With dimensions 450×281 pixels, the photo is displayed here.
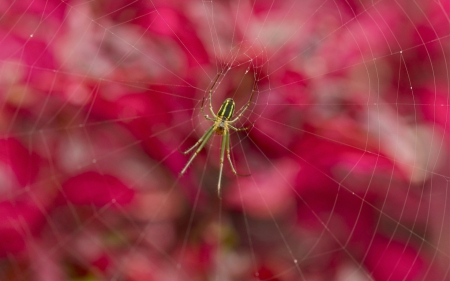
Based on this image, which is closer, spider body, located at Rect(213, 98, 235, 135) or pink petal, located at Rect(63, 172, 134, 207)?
pink petal, located at Rect(63, 172, 134, 207)

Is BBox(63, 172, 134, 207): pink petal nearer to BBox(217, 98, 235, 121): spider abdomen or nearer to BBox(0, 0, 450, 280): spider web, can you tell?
BBox(0, 0, 450, 280): spider web

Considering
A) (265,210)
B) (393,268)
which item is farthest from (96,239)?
(393,268)

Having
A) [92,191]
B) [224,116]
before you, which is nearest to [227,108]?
[224,116]

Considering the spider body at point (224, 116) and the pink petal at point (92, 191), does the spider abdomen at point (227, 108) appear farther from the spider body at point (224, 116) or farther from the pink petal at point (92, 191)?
the pink petal at point (92, 191)

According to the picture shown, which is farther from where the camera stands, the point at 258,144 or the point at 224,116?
the point at 224,116

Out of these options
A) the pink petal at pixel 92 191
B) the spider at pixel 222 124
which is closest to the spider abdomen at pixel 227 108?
the spider at pixel 222 124

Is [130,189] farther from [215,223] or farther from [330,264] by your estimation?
[330,264]

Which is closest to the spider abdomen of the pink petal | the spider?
the spider

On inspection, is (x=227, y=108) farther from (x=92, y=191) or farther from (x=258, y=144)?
(x=92, y=191)
